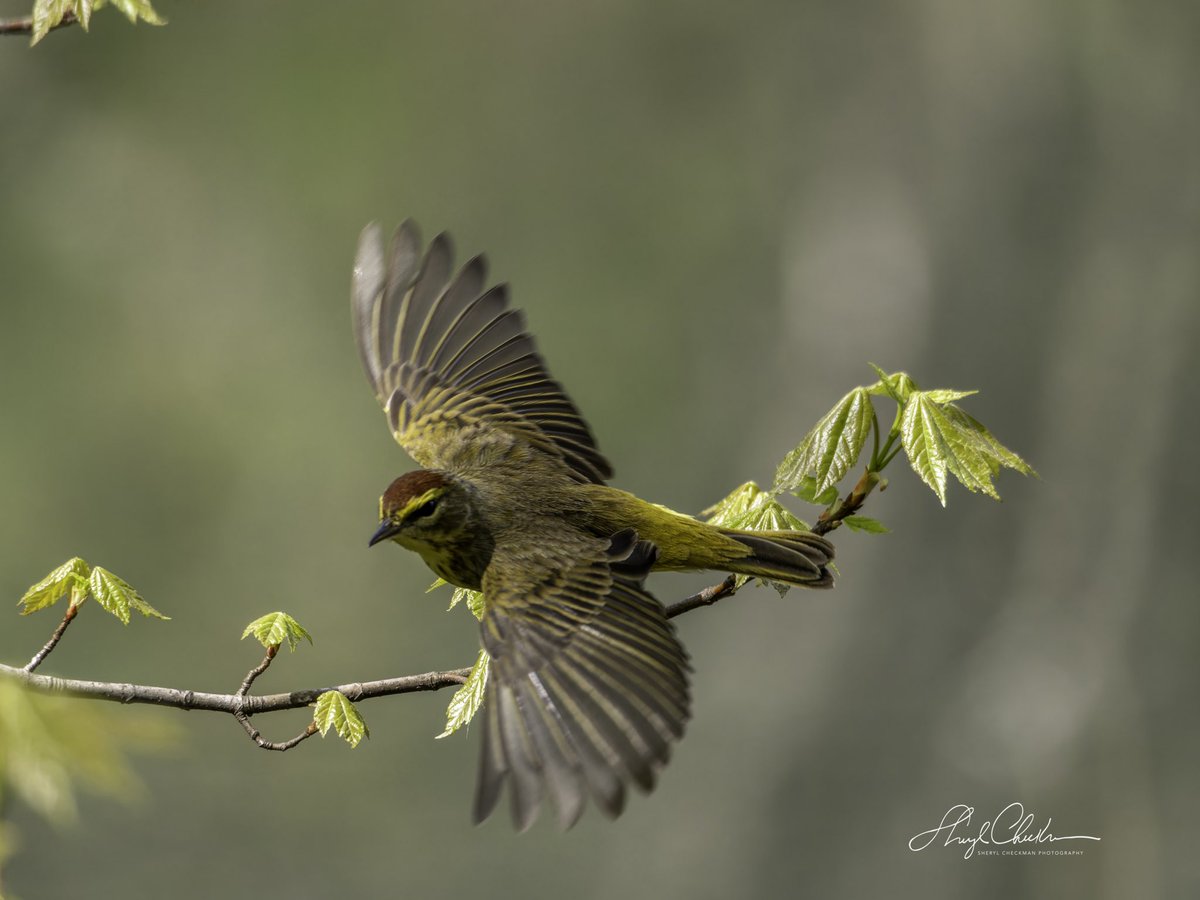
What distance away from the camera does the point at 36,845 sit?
1438 centimetres

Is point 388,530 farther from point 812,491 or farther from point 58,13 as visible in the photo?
point 58,13

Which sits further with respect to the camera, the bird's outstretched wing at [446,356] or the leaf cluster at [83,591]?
the bird's outstretched wing at [446,356]

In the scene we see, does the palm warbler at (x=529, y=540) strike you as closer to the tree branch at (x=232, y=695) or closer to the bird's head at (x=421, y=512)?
the bird's head at (x=421, y=512)

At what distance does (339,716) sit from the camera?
3.41m

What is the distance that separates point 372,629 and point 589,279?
17.8 feet

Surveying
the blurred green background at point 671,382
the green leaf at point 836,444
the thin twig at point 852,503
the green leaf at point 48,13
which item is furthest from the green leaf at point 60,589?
the blurred green background at point 671,382

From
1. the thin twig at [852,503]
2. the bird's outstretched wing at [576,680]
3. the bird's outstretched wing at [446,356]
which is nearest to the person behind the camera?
the bird's outstretched wing at [576,680]

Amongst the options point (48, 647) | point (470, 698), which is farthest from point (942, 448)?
point (48, 647)

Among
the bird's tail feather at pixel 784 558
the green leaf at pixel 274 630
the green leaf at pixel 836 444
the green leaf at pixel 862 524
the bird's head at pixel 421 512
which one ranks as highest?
the green leaf at pixel 836 444

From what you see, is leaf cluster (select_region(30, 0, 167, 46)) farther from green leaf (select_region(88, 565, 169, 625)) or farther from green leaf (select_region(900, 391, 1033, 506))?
green leaf (select_region(900, 391, 1033, 506))

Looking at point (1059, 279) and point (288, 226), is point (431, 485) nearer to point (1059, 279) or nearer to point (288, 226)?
point (1059, 279)

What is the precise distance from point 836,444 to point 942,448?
0.30 metres

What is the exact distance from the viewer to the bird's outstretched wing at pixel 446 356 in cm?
482
